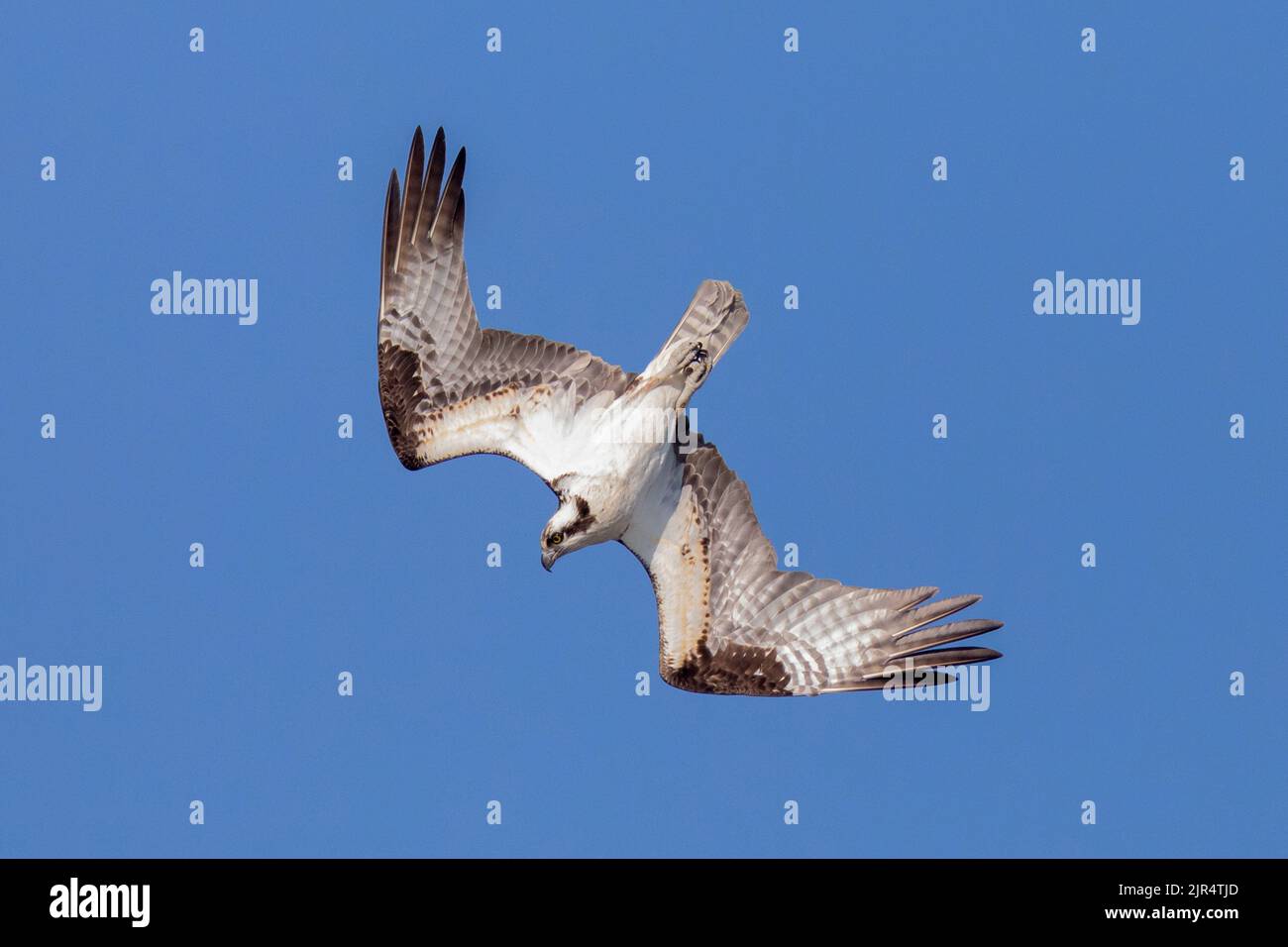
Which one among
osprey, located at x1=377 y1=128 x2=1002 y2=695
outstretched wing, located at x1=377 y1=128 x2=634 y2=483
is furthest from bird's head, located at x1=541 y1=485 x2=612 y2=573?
outstretched wing, located at x1=377 y1=128 x2=634 y2=483

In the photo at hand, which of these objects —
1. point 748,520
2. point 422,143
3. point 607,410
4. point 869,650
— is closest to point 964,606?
point 869,650

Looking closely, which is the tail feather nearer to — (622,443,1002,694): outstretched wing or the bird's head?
(622,443,1002,694): outstretched wing

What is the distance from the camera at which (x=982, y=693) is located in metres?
17.6

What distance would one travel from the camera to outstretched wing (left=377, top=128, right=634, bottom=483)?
17.5 metres

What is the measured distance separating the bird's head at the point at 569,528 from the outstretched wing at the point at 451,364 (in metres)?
0.28

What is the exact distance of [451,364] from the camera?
697 inches

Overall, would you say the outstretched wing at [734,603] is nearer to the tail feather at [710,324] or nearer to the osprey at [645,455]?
the osprey at [645,455]

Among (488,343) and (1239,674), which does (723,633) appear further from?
(1239,674)

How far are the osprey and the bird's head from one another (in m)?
0.01

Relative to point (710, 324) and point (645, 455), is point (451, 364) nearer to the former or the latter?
point (645, 455)

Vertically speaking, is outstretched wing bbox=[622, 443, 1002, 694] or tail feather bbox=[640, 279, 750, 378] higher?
tail feather bbox=[640, 279, 750, 378]

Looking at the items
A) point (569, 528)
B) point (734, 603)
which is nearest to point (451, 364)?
point (569, 528)

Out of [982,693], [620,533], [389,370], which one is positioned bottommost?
[982,693]

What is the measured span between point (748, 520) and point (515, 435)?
2.12m
